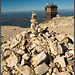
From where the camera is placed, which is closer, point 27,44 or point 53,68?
point 53,68

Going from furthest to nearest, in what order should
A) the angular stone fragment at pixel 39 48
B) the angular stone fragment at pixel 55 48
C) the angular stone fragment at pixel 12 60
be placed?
the angular stone fragment at pixel 39 48
the angular stone fragment at pixel 55 48
the angular stone fragment at pixel 12 60

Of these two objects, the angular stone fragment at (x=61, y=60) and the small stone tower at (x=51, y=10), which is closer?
the angular stone fragment at (x=61, y=60)

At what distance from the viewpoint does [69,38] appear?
36.5 feet

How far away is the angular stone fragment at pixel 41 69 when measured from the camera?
7126 millimetres

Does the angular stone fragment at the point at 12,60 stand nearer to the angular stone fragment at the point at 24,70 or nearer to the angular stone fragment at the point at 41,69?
the angular stone fragment at the point at 24,70

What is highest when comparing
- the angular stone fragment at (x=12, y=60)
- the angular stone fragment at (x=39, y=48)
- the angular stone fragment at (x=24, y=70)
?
the angular stone fragment at (x=39, y=48)

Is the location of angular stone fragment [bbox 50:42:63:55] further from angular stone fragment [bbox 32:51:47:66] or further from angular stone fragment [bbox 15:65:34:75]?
angular stone fragment [bbox 15:65:34:75]

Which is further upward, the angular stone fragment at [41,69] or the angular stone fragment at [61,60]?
the angular stone fragment at [61,60]

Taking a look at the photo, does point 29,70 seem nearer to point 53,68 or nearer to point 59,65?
point 53,68

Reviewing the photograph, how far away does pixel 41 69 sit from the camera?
286 inches

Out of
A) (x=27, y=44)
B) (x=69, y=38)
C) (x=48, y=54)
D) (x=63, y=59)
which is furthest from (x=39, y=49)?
(x=69, y=38)

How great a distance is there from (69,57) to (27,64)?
12.0ft

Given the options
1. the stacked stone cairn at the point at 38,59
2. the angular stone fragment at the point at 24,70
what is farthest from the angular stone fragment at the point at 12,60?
the angular stone fragment at the point at 24,70

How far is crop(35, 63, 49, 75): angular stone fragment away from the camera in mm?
7126
